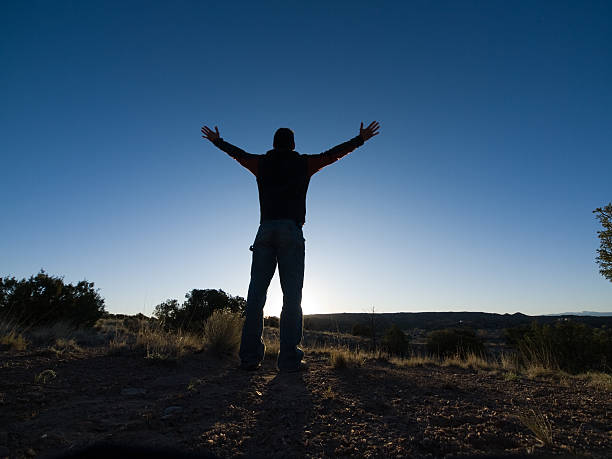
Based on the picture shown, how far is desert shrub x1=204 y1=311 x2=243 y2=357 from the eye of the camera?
5137 millimetres

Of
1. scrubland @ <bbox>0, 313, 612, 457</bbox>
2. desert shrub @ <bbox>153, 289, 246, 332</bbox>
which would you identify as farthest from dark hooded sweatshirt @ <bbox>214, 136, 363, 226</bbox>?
desert shrub @ <bbox>153, 289, 246, 332</bbox>

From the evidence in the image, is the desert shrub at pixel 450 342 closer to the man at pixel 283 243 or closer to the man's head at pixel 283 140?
the man at pixel 283 243

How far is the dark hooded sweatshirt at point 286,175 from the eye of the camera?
4.03m

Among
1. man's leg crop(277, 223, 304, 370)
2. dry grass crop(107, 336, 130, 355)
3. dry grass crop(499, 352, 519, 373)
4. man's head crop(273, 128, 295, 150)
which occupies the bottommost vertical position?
dry grass crop(499, 352, 519, 373)

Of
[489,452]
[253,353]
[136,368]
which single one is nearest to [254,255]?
[253,353]

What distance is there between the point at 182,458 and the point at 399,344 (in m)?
18.5

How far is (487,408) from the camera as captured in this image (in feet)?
8.21

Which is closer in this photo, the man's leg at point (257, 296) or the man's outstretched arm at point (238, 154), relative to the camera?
the man's leg at point (257, 296)

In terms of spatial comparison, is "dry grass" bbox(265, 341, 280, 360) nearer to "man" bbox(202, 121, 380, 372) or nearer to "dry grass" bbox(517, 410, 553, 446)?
"man" bbox(202, 121, 380, 372)

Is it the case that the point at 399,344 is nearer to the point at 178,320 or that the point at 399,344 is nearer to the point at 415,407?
the point at 178,320

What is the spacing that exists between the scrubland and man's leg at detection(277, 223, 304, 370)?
0.22 m

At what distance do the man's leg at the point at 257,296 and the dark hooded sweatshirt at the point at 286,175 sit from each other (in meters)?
0.34

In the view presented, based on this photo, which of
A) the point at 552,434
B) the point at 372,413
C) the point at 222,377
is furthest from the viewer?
the point at 222,377

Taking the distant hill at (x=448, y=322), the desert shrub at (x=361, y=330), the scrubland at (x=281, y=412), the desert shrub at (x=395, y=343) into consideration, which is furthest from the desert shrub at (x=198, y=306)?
the distant hill at (x=448, y=322)
